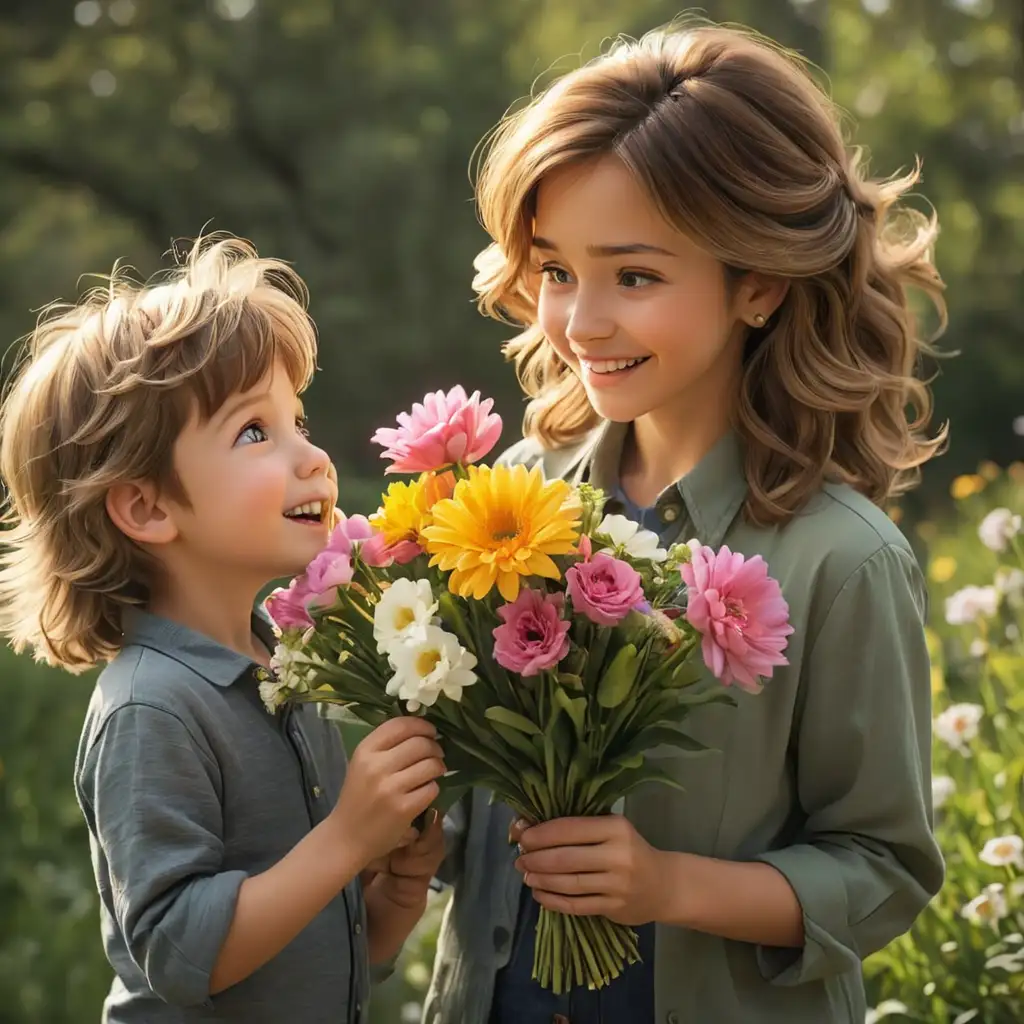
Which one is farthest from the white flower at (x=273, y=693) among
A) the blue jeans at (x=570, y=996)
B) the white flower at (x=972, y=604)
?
the white flower at (x=972, y=604)

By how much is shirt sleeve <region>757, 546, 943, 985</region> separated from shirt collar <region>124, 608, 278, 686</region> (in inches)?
31.5

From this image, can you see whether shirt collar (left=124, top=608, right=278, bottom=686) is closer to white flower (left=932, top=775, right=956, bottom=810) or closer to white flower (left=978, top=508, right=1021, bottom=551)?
white flower (left=932, top=775, right=956, bottom=810)

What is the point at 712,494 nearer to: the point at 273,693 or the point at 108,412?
the point at 273,693

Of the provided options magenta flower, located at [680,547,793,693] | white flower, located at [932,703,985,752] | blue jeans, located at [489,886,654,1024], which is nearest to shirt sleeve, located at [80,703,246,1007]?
blue jeans, located at [489,886,654,1024]

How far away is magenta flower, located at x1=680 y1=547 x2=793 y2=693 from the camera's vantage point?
1.82 m

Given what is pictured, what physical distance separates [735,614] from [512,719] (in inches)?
11.7

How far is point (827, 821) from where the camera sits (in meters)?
2.18

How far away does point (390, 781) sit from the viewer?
1.92m

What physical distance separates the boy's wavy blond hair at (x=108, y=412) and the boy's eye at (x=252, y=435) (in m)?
0.06

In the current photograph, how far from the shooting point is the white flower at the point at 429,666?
A: 1.81 meters

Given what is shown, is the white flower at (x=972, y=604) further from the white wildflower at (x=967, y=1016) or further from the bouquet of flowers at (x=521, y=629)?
the bouquet of flowers at (x=521, y=629)

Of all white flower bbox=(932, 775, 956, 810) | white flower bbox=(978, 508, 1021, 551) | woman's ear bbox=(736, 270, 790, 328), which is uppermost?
white flower bbox=(978, 508, 1021, 551)

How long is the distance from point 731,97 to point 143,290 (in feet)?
3.02

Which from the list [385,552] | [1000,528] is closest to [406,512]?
[385,552]
